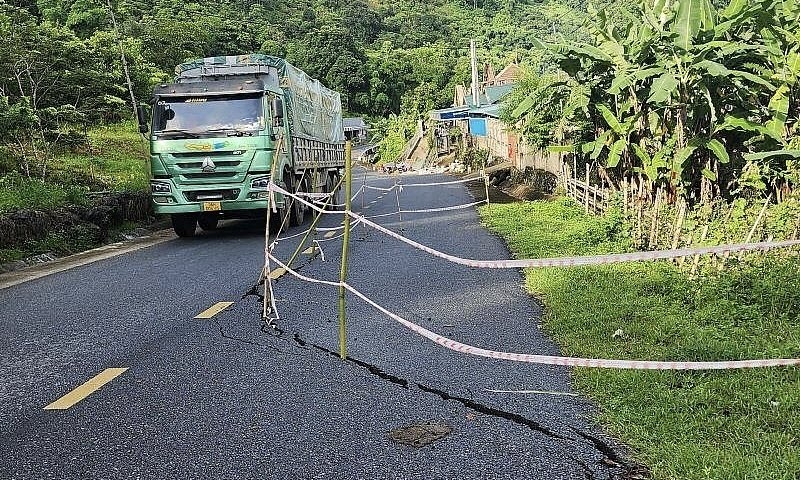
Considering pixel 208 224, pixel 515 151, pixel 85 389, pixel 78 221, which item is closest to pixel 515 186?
pixel 515 151

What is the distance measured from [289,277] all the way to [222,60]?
25.7 ft

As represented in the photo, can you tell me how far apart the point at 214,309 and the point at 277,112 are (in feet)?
20.9

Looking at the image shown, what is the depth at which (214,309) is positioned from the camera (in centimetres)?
750

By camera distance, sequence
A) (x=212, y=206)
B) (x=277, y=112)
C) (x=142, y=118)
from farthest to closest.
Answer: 1. (x=142, y=118)
2. (x=277, y=112)
3. (x=212, y=206)

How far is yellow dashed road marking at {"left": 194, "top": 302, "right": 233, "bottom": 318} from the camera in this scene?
7.25m

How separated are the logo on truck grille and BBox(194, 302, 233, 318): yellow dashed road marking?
5575 mm

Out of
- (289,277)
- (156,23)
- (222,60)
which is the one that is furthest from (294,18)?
(289,277)

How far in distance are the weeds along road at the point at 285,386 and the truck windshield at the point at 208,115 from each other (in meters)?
4.47

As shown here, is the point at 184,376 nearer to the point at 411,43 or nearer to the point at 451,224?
the point at 451,224

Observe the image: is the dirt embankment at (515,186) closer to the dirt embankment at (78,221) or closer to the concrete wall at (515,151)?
the concrete wall at (515,151)

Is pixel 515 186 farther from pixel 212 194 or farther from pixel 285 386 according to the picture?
pixel 285 386

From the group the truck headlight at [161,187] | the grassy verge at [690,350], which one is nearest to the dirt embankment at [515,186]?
the truck headlight at [161,187]

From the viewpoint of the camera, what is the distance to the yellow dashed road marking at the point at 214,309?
7246 millimetres

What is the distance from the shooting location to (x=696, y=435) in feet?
12.2
